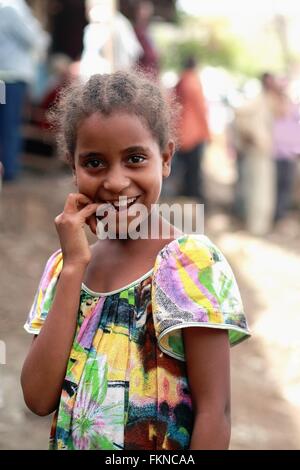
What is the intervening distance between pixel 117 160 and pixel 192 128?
24.8 feet

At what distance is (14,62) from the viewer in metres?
6.65

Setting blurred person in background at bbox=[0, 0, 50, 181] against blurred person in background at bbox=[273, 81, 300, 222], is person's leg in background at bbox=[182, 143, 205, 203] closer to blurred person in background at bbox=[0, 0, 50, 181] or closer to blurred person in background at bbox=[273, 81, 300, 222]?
blurred person in background at bbox=[273, 81, 300, 222]

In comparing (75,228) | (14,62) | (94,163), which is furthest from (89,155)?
(14,62)

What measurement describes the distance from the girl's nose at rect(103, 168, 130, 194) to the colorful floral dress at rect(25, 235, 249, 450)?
150mm

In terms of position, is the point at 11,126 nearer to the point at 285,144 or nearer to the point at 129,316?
the point at 285,144

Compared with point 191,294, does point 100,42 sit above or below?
above

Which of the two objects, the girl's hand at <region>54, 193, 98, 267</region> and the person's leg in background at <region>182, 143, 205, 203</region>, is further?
the person's leg in background at <region>182, 143, 205, 203</region>

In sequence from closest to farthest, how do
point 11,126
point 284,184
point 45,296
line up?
point 45,296 < point 11,126 < point 284,184

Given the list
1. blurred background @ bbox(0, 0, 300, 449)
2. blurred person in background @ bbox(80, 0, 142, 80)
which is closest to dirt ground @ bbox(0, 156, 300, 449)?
blurred background @ bbox(0, 0, 300, 449)

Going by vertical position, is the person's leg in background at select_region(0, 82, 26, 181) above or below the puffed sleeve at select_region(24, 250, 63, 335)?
above

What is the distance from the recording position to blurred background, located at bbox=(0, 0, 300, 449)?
15.8ft

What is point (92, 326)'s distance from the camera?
1.50 metres
